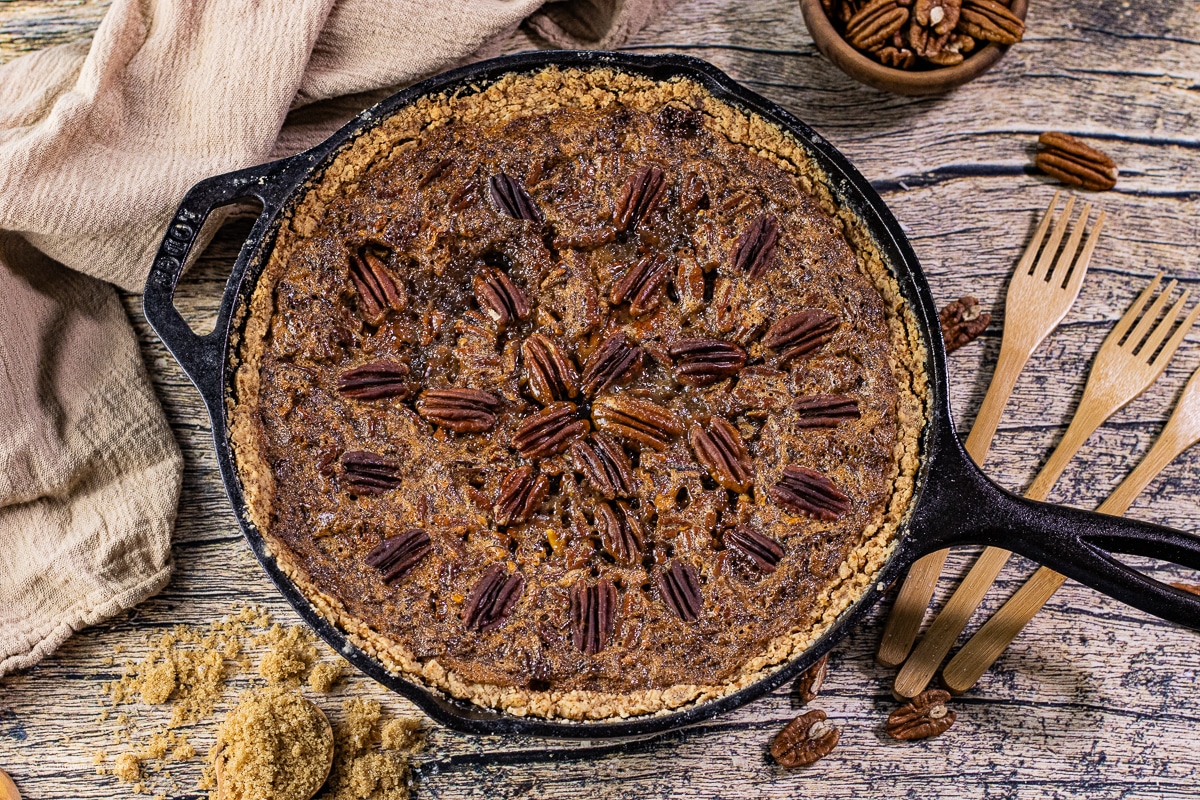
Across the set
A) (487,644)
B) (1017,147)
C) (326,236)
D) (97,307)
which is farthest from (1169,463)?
(97,307)

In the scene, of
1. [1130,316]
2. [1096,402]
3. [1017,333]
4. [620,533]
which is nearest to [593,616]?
[620,533]

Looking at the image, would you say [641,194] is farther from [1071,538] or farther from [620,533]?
[1071,538]

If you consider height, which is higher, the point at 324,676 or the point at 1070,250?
the point at 1070,250

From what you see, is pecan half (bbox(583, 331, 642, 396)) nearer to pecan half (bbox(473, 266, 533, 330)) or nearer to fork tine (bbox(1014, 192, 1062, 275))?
pecan half (bbox(473, 266, 533, 330))

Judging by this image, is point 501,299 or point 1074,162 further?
point 1074,162

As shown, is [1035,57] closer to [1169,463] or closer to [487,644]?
[1169,463]

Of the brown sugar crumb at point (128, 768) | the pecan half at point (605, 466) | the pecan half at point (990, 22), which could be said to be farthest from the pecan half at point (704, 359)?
the brown sugar crumb at point (128, 768)
